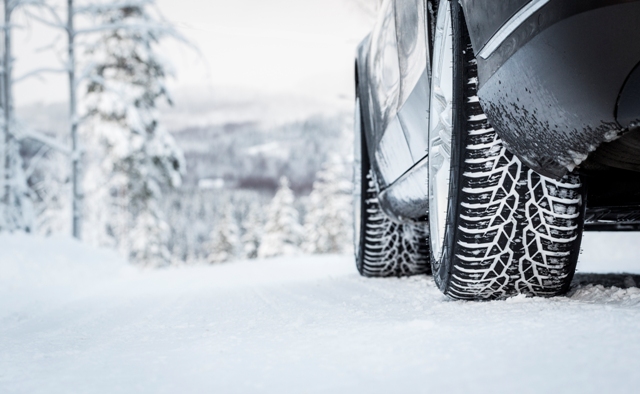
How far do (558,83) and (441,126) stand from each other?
0.53 m

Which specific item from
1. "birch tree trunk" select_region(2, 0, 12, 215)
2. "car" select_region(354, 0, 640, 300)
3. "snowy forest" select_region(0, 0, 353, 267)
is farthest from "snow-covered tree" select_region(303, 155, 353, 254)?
"car" select_region(354, 0, 640, 300)

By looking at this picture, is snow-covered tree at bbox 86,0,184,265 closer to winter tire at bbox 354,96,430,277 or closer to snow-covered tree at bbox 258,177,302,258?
snow-covered tree at bbox 258,177,302,258

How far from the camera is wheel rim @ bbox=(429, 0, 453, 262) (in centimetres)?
162

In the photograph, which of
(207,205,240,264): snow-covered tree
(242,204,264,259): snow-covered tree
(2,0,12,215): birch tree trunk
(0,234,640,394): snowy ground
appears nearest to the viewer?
(0,234,640,394): snowy ground

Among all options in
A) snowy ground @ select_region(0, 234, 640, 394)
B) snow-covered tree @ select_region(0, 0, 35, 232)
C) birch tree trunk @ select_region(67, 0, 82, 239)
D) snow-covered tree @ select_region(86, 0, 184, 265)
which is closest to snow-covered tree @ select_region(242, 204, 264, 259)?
snow-covered tree @ select_region(86, 0, 184, 265)

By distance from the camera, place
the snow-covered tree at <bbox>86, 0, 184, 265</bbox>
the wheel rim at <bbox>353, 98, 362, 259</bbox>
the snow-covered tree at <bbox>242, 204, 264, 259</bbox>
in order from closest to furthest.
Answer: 1. the wheel rim at <bbox>353, 98, 362, 259</bbox>
2. the snow-covered tree at <bbox>86, 0, 184, 265</bbox>
3. the snow-covered tree at <bbox>242, 204, 264, 259</bbox>

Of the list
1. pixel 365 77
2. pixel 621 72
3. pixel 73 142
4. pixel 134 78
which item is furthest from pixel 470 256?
pixel 134 78

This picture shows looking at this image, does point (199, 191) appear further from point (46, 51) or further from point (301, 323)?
point (301, 323)

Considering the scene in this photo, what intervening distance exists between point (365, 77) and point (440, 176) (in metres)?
1.40

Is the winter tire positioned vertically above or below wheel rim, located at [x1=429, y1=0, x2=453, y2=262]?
below

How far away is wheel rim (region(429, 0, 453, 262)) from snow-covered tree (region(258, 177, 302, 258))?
28431mm

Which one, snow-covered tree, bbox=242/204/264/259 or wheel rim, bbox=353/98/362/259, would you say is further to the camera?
snow-covered tree, bbox=242/204/264/259

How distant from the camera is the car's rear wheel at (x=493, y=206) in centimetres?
151

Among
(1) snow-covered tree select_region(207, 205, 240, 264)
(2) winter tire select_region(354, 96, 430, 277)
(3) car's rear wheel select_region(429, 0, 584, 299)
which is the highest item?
(3) car's rear wheel select_region(429, 0, 584, 299)
